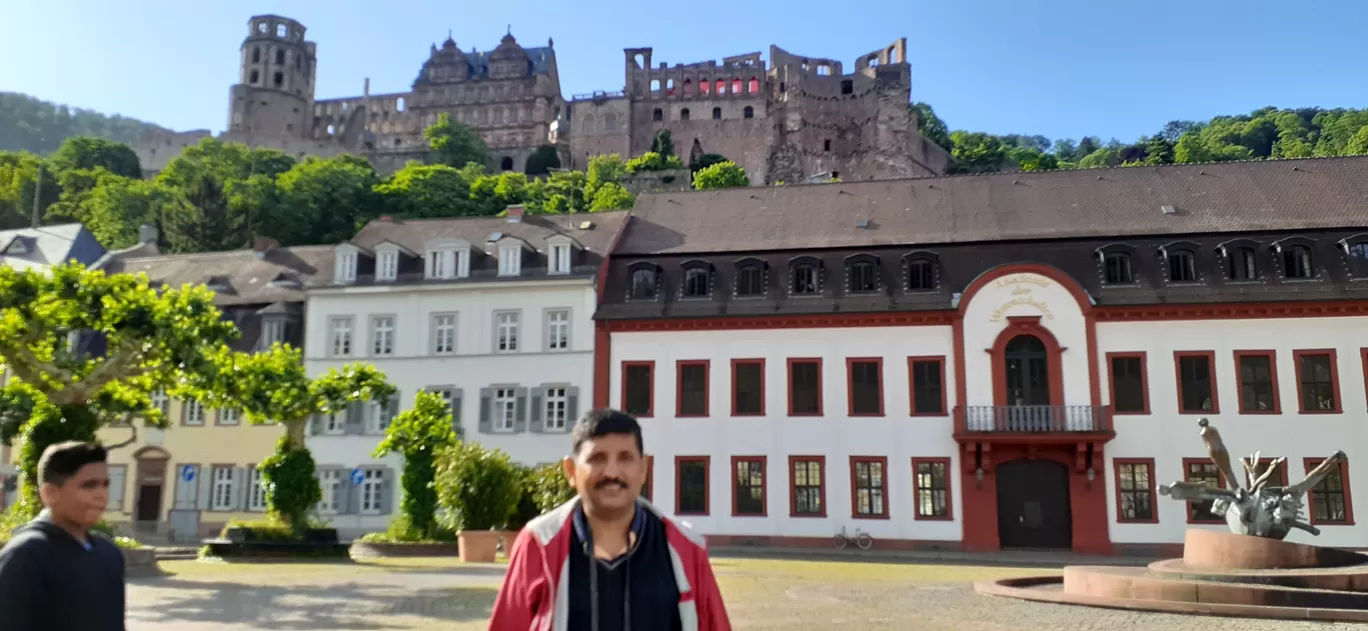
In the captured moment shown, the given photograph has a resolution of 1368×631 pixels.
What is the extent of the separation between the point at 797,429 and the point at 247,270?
24522mm

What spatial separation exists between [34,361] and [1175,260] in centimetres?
2945

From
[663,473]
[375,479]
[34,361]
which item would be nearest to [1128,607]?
[34,361]

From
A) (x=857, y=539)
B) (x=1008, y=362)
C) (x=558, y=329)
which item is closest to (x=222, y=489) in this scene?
(x=558, y=329)

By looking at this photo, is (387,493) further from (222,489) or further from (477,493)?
(477,493)

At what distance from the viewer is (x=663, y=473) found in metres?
33.7

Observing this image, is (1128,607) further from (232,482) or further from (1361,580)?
(232,482)

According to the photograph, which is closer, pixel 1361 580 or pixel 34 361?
pixel 1361 580

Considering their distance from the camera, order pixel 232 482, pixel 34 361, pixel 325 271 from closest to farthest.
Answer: pixel 34 361, pixel 232 482, pixel 325 271

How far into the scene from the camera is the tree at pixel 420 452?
2767 cm

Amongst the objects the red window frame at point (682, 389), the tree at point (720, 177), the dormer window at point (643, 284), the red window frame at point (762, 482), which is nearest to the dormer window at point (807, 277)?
the red window frame at point (682, 389)

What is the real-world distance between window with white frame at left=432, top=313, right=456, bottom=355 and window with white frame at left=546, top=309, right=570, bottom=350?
352 centimetres

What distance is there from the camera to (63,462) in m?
4.85

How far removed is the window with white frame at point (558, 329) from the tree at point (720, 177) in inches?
2483

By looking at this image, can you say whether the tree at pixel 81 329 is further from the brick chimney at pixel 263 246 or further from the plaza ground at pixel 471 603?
the brick chimney at pixel 263 246
